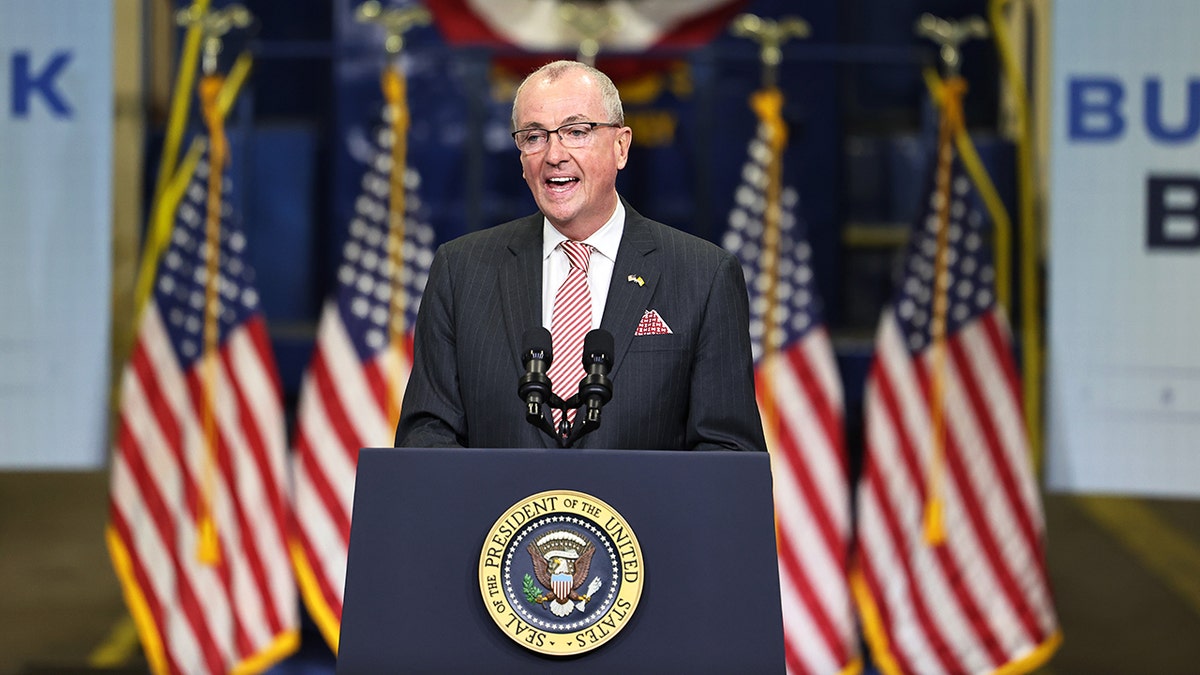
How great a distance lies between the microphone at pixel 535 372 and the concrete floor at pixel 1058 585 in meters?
3.81

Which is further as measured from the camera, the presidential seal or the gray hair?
the gray hair

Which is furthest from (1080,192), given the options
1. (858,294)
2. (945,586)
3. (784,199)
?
(858,294)

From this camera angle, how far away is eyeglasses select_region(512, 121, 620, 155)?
2.10 meters

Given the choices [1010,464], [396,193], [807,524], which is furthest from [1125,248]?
[396,193]

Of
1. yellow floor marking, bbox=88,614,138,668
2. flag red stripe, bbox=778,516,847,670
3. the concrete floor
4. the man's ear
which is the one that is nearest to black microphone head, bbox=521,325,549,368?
the man's ear

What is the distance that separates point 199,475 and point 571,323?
10.3 ft

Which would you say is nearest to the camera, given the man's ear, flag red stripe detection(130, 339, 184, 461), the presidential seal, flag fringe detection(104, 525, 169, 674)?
the presidential seal

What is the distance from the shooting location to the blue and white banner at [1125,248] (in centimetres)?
462

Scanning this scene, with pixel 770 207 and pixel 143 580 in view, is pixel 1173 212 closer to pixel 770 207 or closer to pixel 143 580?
pixel 770 207

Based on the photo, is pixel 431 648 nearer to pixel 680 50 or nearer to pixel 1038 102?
pixel 680 50

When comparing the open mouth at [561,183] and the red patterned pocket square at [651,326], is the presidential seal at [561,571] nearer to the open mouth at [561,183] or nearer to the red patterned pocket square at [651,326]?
the red patterned pocket square at [651,326]

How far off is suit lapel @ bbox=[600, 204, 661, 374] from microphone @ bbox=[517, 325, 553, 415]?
0.55ft

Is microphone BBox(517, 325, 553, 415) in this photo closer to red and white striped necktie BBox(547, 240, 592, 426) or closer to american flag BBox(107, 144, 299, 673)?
red and white striped necktie BBox(547, 240, 592, 426)

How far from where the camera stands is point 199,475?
501 cm
